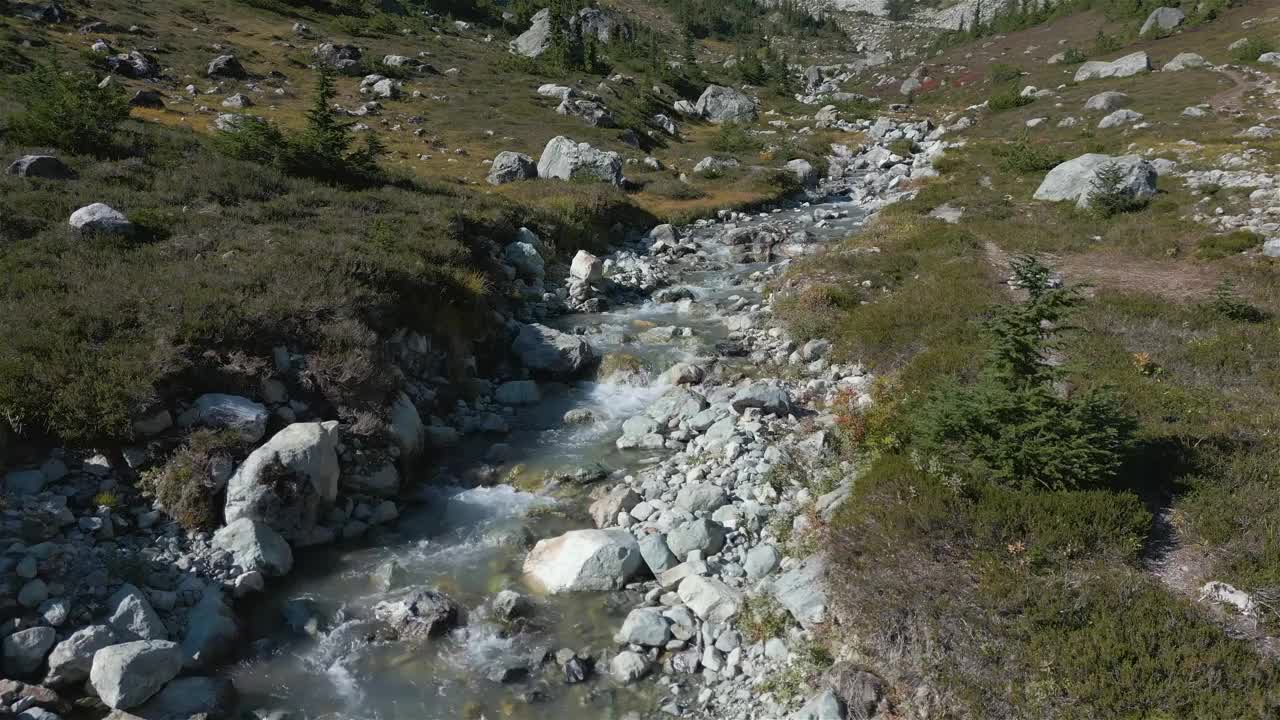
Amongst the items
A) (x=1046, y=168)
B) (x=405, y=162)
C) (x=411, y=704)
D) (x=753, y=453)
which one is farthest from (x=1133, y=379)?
(x=405, y=162)

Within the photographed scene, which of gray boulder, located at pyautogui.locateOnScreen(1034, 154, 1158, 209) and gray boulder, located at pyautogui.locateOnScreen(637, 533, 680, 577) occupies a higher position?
gray boulder, located at pyautogui.locateOnScreen(1034, 154, 1158, 209)

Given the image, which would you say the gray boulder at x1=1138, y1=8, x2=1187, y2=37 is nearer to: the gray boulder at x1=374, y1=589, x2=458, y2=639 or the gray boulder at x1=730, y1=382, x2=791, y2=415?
the gray boulder at x1=730, y1=382, x2=791, y2=415

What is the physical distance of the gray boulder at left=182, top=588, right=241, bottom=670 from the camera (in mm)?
8516

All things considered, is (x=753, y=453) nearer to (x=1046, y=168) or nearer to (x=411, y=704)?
(x=411, y=704)

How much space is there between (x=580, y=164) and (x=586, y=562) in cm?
3224

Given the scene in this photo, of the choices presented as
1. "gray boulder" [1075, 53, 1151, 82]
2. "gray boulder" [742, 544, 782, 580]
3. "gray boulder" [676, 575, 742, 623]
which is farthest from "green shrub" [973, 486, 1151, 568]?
"gray boulder" [1075, 53, 1151, 82]

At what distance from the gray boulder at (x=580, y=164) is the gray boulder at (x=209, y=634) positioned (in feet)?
106

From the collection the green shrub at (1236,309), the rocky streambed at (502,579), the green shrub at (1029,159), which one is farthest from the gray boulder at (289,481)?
the green shrub at (1029,159)

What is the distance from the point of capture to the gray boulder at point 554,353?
18.3 meters

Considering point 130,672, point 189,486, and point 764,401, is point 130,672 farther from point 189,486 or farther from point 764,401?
point 764,401

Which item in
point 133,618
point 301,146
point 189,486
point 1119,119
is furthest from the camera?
point 1119,119

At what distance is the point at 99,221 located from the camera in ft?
53.4

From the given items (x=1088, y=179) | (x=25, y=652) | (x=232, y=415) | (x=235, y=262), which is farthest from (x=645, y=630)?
(x=1088, y=179)

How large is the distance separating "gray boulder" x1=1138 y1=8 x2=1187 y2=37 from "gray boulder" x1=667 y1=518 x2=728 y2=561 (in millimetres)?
98887
